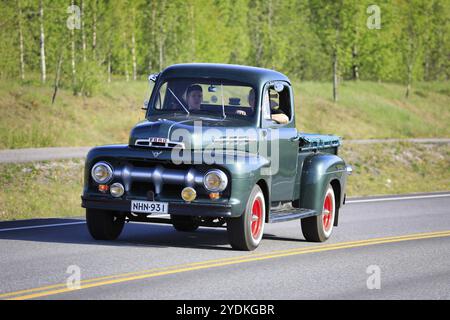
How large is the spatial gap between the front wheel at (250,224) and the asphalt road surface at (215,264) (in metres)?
0.14

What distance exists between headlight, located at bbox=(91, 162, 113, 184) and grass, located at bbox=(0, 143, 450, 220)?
733cm

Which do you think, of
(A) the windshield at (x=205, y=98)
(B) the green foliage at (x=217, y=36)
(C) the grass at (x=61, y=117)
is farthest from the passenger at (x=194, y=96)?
(B) the green foliage at (x=217, y=36)

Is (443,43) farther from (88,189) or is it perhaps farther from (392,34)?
(88,189)

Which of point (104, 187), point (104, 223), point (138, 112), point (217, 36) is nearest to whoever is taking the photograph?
point (104, 187)

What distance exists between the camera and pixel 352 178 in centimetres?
3097

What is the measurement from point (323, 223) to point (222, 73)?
8.75ft

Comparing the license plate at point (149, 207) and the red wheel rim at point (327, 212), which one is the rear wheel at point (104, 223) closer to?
the license plate at point (149, 207)

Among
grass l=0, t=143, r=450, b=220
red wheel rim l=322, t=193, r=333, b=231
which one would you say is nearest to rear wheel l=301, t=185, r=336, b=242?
red wheel rim l=322, t=193, r=333, b=231

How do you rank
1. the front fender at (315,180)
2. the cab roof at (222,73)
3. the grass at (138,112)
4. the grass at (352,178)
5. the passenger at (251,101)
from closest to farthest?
the passenger at (251,101)
the cab roof at (222,73)
the front fender at (315,180)
the grass at (352,178)
the grass at (138,112)

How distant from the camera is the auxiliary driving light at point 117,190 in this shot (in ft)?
37.2

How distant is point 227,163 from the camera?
11.1 metres

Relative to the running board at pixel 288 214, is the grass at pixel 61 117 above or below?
below

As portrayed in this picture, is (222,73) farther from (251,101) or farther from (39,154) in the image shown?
(39,154)

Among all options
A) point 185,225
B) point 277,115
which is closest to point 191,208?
point 277,115
